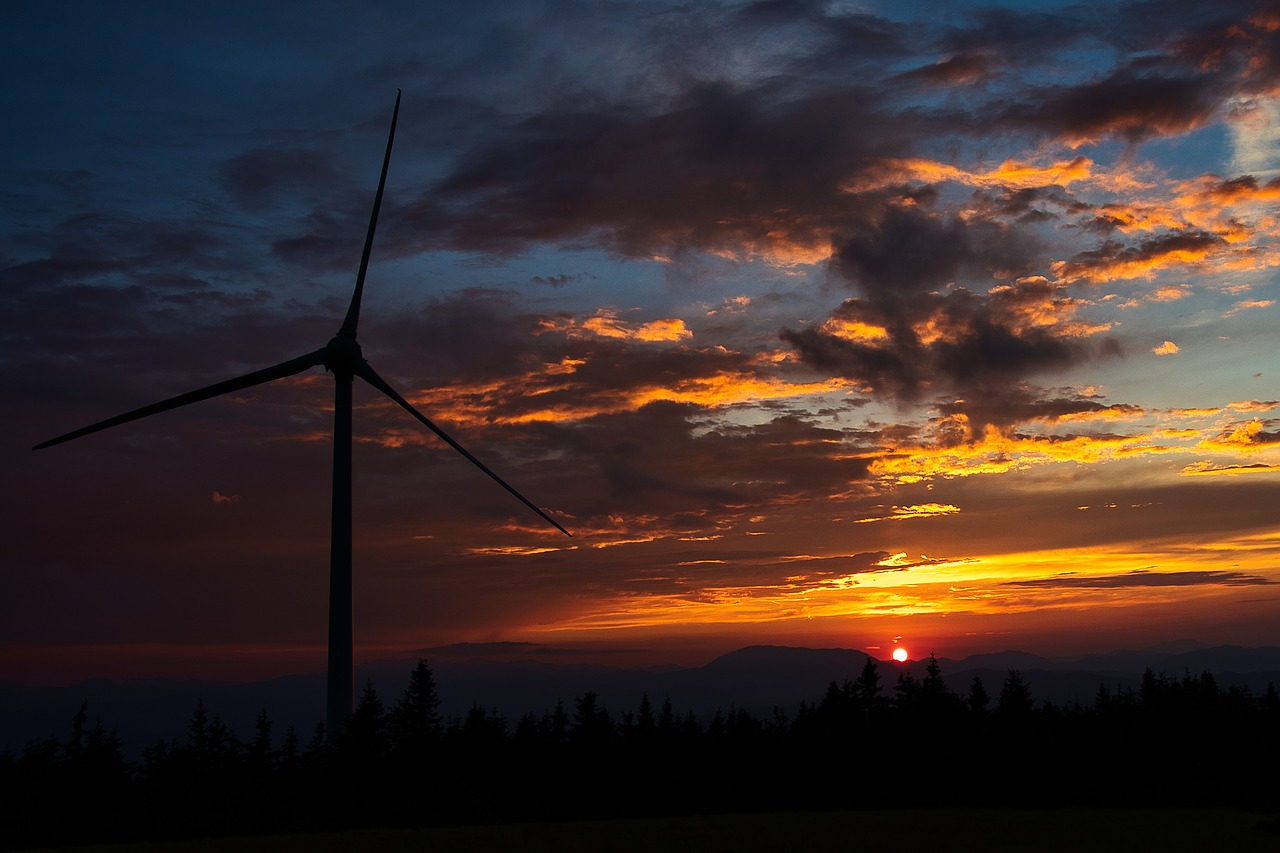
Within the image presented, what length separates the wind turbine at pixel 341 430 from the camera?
68.1 metres

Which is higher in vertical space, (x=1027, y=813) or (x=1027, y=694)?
(x=1027, y=694)

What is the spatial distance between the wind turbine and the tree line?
2233 centimetres

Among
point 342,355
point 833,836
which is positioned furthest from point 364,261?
point 833,836

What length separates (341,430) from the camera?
241ft

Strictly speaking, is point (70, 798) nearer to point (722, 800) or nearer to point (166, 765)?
point (166, 765)

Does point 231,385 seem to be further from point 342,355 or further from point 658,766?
point 658,766

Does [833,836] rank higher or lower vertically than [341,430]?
lower

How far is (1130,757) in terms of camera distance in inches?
4262

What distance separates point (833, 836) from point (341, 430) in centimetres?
4527

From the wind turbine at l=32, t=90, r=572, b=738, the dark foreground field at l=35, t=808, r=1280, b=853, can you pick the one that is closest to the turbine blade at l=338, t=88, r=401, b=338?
the wind turbine at l=32, t=90, r=572, b=738

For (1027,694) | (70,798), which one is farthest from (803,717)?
(70,798)

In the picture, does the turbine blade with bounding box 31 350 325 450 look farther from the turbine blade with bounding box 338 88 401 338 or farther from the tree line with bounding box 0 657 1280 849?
the tree line with bounding box 0 657 1280 849

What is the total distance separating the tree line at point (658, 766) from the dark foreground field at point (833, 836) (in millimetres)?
19518

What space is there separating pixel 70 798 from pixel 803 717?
81.3 m
